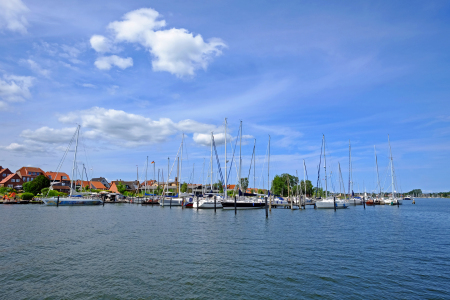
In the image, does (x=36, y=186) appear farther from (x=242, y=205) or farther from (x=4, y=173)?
(x=242, y=205)

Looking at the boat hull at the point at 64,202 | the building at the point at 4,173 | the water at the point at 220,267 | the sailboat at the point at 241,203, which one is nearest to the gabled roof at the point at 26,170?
the building at the point at 4,173

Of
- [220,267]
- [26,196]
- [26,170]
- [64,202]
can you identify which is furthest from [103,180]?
[220,267]

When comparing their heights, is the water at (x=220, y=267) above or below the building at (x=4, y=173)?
Answer: below

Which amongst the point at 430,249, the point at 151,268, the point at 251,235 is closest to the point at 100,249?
the point at 151,268

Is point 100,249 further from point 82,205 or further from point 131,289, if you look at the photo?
point 82,205

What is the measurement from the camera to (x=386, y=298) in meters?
13.9

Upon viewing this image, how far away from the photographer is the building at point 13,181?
122 m

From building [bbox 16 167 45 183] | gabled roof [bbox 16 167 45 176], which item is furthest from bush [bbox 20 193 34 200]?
gabled roof [bbox 16 167 45 176]

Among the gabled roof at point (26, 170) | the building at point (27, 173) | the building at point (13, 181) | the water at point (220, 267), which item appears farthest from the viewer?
the gabled roof at point (26, 170)

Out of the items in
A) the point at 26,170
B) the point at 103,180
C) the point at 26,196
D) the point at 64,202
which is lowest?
the point at 64,202

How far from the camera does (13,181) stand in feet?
407

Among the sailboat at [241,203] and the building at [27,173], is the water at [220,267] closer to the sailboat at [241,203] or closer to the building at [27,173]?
the sailboat at [241,203]

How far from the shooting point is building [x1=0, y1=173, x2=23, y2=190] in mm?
121750

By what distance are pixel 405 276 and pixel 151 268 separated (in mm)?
15088
